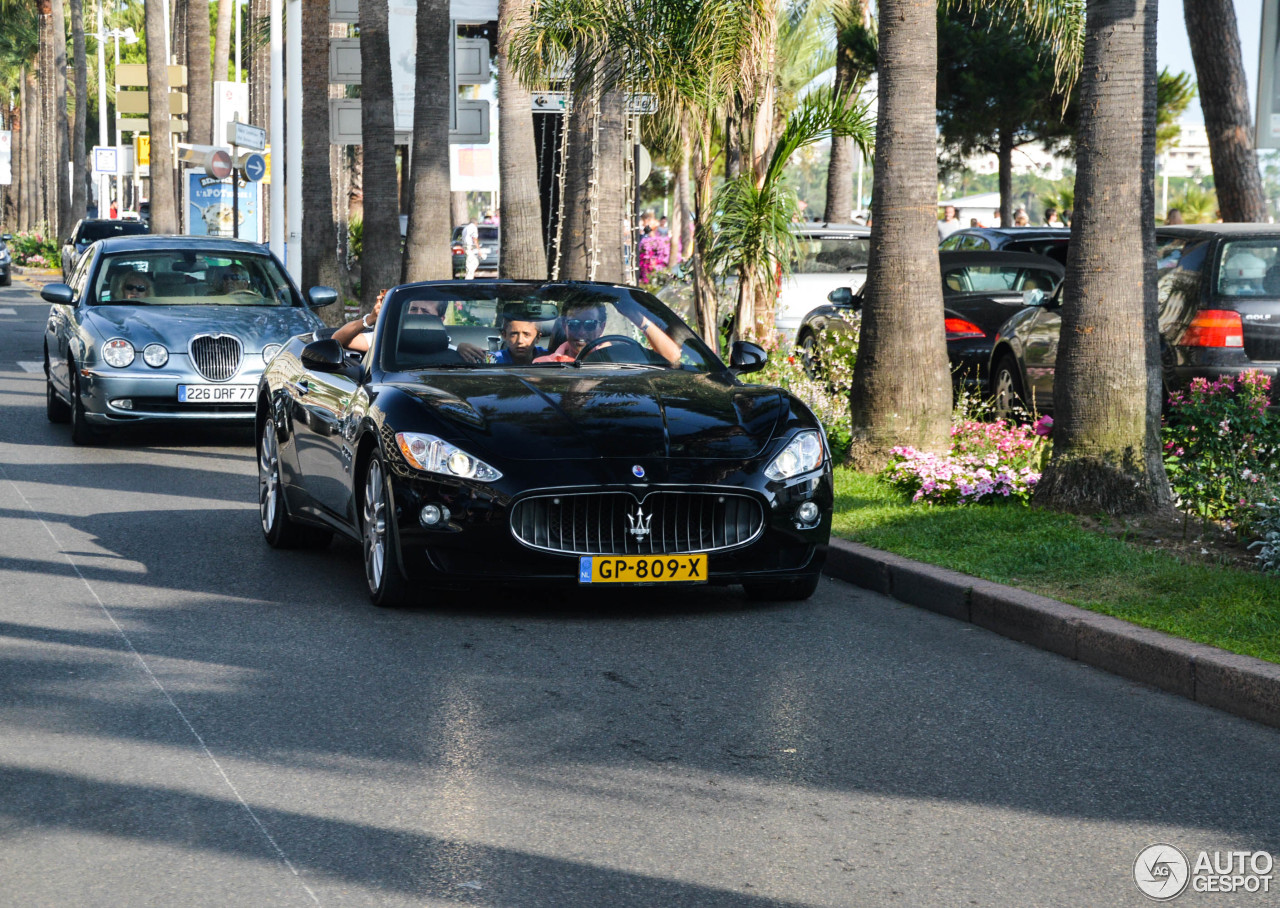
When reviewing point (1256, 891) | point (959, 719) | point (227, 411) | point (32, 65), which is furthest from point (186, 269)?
point (32, 65)

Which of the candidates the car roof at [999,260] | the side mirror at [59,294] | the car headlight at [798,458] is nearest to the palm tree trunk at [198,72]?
the side mirror at [59,294]

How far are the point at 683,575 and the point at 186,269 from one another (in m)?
8.88

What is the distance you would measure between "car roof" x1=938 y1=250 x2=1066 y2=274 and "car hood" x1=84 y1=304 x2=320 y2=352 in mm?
6058

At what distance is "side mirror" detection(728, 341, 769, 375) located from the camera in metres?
9.05

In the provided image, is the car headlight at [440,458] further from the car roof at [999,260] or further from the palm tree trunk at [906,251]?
the car roof at [999,260]

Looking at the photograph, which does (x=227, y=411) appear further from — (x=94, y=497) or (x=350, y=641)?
(x=350, y=641)

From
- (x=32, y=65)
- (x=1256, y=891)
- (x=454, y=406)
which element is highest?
(x=32, y=65)

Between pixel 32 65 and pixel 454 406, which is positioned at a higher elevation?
pixel 32 65

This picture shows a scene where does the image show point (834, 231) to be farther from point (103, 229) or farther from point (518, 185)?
point (103, 229)

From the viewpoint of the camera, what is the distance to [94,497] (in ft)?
38.4

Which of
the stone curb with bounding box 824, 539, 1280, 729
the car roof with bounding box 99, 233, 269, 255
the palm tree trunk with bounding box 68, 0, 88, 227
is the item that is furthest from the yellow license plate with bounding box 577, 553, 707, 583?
the palm tree trunk with bounding box 68, 0, 88, 227

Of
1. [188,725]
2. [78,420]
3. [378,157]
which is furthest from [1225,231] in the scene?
[378,157]

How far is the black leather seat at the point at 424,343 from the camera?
876 cm

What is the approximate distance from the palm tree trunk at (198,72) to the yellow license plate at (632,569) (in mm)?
33806
